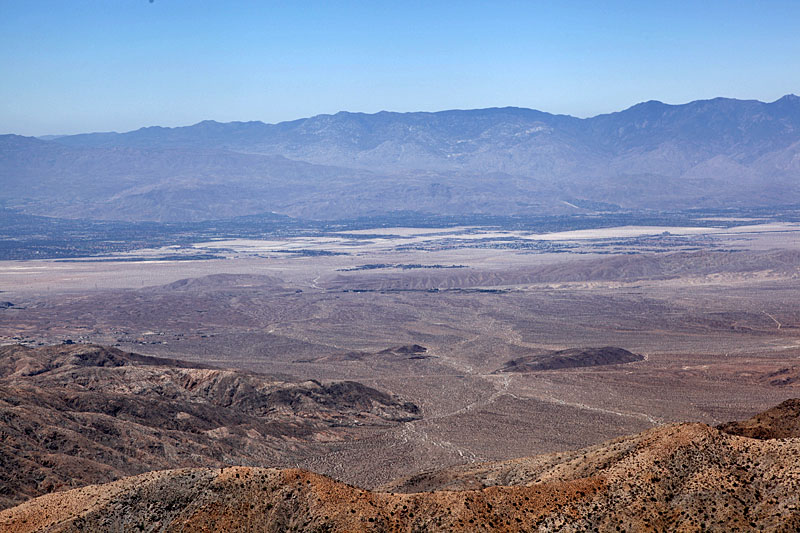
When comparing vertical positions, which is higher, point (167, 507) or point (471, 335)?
point (167, 507)

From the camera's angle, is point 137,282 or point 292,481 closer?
point 292,481

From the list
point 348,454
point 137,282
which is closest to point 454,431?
point 348,454

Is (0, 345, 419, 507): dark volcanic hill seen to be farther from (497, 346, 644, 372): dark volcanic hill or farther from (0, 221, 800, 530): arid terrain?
(497, 346, 644, 372): dark volcanic hill

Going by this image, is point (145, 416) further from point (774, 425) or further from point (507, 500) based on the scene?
point (774, 425)

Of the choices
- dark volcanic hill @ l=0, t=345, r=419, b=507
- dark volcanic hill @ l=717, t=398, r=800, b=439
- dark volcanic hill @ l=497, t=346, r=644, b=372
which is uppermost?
dark volcanic hill @ l=717, t=398, r=800, b=439

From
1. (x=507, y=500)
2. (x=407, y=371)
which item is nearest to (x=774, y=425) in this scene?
(x=507, y=500)

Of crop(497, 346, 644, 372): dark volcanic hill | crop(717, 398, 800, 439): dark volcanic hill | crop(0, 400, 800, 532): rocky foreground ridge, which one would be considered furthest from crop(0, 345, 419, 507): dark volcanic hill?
crop(717, 398, 800, 439): dark volcanic hill

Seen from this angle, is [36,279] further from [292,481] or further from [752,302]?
[292,481]
